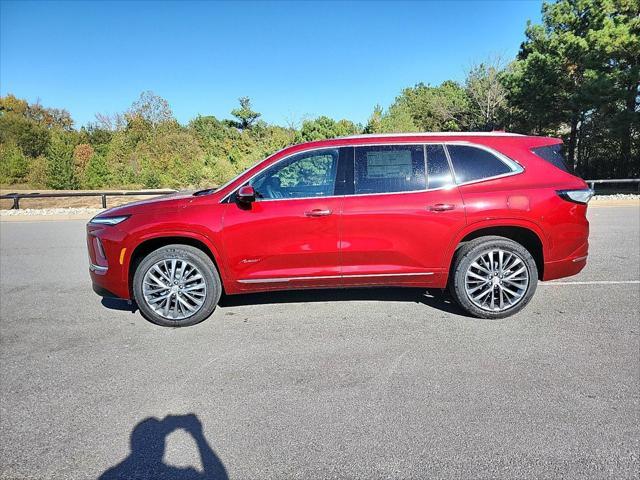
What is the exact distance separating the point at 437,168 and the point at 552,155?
125cm

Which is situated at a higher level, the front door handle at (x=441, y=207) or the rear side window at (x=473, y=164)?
the rear side window at (x=473, y=164)

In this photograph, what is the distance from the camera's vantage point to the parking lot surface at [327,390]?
2373mm

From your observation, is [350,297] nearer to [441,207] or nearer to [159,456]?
[441,207]

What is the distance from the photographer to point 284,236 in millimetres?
4203

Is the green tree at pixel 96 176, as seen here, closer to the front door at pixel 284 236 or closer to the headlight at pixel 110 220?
the headlight at pixel 110 220

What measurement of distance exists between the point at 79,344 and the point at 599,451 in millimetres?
4195

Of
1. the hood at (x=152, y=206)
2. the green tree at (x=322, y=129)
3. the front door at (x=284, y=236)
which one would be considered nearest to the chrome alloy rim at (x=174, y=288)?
the front door at (x=284, y=236)

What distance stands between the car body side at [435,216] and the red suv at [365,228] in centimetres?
1

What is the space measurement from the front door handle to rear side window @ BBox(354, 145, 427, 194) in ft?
0.74

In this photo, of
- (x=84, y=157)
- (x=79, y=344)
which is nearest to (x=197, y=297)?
(x=79, y=344)

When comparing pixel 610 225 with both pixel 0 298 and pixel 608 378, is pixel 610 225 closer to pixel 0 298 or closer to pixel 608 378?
pixel 608 378

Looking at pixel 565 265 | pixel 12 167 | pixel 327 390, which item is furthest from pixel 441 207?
pixel 12 167

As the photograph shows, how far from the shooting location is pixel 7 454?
2477 mm

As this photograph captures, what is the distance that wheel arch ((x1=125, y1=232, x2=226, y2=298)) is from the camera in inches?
167
